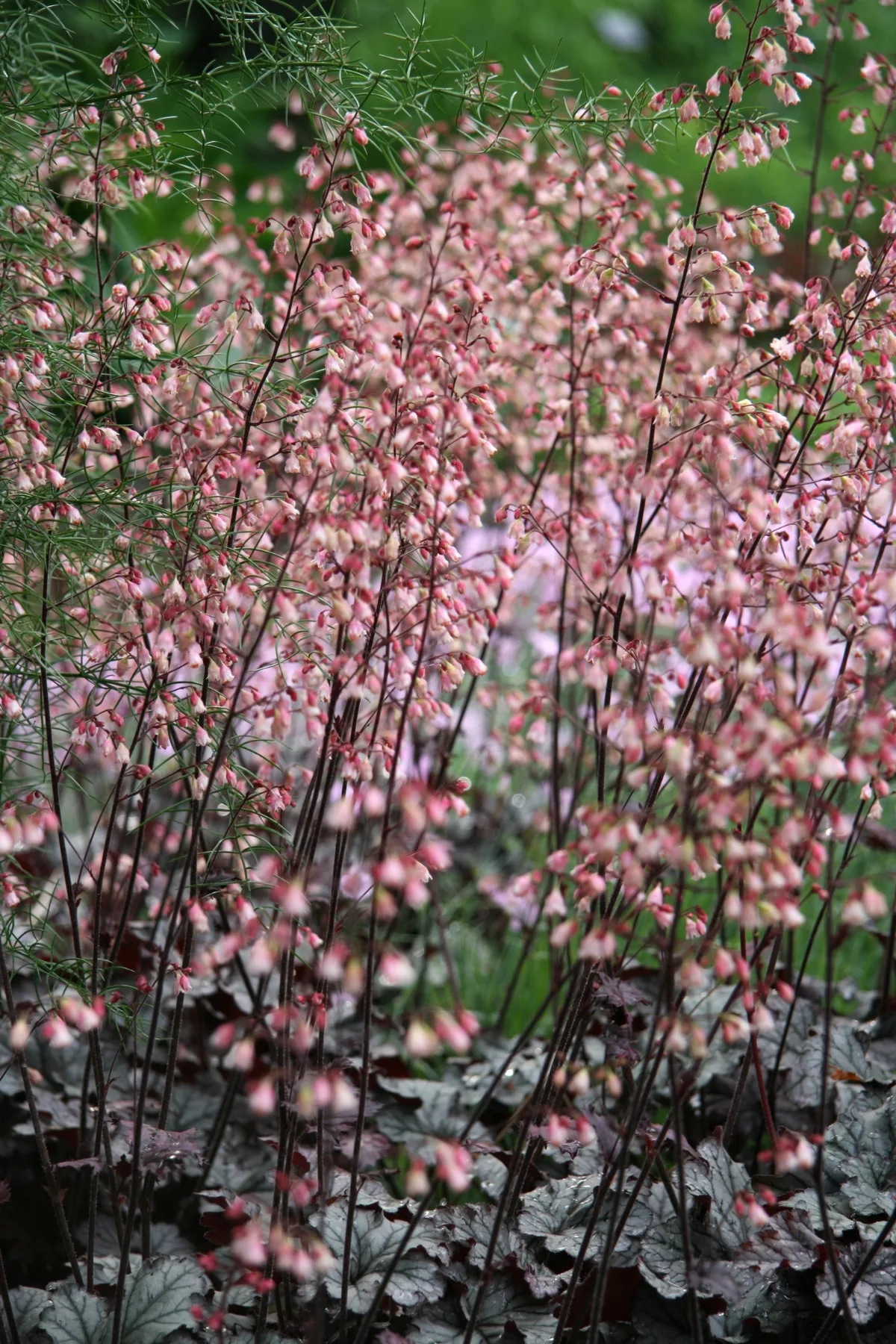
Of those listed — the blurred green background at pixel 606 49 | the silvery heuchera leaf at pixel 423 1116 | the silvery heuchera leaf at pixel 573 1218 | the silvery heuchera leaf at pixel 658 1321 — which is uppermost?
the blurred green background at pixel 606 49

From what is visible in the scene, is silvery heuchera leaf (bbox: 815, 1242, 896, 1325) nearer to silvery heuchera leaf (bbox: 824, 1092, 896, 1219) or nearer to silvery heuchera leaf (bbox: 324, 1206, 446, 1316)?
silvery heuchera leaf (bbox: 824, 1092, 896, 1219)

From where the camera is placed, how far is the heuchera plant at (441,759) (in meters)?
1.60

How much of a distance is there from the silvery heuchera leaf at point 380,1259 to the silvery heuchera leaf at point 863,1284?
0.66 metres

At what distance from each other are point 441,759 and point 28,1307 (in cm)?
140

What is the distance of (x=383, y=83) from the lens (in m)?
2.34

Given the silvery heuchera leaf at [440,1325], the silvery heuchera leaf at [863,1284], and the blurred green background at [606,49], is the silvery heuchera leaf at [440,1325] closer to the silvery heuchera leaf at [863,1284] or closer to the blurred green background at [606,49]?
the silvery heuchera leaf at [863,1284]

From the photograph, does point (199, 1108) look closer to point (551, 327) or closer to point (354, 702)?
point (354, 702)

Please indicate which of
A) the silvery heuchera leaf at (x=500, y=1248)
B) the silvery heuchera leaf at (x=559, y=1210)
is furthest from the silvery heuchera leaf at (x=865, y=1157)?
the silvery heuchera leaf at (x=500, y=1248)

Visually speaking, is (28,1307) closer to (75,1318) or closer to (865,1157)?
(75,1318)

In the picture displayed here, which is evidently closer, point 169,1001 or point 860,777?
point 860,777

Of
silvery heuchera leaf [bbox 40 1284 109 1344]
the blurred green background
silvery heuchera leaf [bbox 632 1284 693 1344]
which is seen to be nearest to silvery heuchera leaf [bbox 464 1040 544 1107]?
silvery heuchera leaf [bbox 632 1284 693 1344]

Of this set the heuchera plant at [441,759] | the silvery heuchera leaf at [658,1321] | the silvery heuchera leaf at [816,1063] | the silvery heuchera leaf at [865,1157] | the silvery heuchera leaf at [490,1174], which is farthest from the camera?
the silvery heuchera leaf at [816,1063]

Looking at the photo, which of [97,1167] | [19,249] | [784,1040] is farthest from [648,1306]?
[19,249]

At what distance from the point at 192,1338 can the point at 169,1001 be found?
47.5 inches
